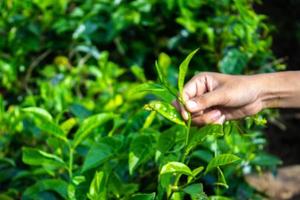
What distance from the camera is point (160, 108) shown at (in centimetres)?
159

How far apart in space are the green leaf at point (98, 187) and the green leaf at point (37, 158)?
24 cm

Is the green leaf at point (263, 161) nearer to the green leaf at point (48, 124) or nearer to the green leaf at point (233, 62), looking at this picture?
the green leaf at point (233, 62)

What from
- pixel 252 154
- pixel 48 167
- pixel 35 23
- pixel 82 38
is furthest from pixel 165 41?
pixel 48 167

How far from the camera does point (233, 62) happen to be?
2793mm

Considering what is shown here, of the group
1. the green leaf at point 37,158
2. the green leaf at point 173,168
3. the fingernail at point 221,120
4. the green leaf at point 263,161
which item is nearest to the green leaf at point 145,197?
the green leaf at point 173,168

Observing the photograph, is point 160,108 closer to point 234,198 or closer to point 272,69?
point 234,198

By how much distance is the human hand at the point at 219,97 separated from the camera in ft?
5.29

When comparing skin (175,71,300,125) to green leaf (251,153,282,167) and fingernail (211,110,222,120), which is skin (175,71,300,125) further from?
green leaf (251,153,282,167)

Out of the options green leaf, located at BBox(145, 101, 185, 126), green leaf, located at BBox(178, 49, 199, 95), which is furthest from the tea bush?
green leaf, located at BBox(178, 49, 199, 95)

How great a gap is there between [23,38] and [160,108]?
70.3 inches

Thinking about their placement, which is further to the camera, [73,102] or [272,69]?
[272,69]

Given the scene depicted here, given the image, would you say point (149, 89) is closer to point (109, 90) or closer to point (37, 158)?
point (37, 158)

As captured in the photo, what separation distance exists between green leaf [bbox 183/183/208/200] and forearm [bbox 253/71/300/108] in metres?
0.42

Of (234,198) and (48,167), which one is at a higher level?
(48,167)
